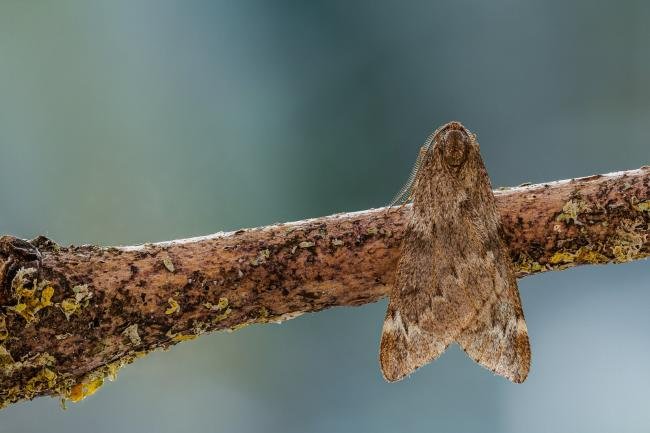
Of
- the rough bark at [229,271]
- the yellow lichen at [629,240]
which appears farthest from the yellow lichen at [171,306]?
the yellow lichen at [629,240]

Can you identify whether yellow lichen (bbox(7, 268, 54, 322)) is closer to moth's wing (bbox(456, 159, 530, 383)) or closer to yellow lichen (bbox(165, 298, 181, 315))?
yellow lichen (bbox(165, 298, 181, 315))

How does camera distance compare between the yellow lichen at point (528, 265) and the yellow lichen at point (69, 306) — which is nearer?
the yellow lichen at point (69, 306)

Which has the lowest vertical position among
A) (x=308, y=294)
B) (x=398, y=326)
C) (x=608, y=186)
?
(x=398, y=326)

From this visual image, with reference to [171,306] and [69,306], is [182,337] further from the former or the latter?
[69,306]

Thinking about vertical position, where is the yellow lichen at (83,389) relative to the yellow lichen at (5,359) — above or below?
below

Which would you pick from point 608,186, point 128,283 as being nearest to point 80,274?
point 128,283

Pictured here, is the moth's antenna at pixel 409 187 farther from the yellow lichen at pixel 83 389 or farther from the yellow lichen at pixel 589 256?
the yellow lichen at pixel 83 389

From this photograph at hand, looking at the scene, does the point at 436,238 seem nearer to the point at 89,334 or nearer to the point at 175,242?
the point at 175,242
